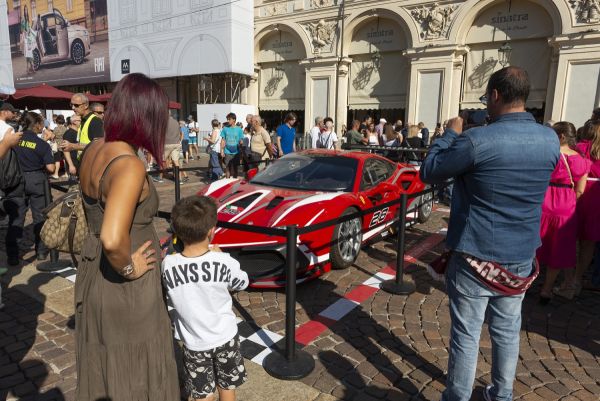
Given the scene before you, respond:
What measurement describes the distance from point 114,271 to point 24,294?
3244 millimetres

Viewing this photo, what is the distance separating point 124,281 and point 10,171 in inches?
152

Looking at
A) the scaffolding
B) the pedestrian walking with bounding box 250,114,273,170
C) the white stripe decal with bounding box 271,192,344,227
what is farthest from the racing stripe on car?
the scaffolding

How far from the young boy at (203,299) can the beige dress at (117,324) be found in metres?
0.19

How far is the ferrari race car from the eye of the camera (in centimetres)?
400

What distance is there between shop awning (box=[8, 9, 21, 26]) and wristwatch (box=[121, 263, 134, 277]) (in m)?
39.5

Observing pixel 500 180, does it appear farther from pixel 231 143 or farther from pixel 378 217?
pixel 231 143

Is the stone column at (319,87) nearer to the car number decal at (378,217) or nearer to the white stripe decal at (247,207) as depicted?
the car number decal at (378,217)

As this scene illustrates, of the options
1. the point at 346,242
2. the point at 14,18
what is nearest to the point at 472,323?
the point at 346,242

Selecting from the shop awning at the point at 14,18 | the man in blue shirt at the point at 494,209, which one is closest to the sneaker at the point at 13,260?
the man in blue shirt at the point at 494,209

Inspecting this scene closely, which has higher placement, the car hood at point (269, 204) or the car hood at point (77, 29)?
the car hood at point (77, 29)

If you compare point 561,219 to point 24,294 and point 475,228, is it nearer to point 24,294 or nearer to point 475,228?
point 475,228

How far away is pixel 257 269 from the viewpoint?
3975 mm

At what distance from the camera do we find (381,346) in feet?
10.6

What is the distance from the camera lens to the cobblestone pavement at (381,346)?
271 cm
